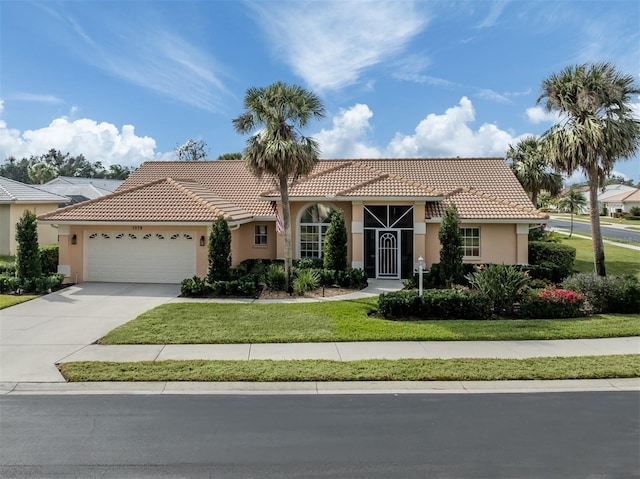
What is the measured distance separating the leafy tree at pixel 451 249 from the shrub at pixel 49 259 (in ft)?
52.5

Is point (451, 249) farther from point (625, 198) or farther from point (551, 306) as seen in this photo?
point (625, 198)

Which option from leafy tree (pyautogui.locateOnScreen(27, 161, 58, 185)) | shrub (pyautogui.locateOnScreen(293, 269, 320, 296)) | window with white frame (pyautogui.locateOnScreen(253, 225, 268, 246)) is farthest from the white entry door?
leafy tree (pyautogui.locateOnScreen(27, 161, 58, 185))

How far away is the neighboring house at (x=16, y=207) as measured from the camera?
82.5ft

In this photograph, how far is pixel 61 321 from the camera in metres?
12.0

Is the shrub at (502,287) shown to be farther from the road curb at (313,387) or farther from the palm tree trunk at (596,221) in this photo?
the palm tree trunk at (596,221)


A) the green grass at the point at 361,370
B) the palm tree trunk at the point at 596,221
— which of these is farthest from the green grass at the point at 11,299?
the palm tree trunk at the point at 596,221

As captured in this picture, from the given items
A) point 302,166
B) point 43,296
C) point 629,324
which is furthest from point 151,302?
point 629,324

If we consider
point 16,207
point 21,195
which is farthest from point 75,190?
point 16,207

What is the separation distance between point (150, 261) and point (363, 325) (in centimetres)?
1086

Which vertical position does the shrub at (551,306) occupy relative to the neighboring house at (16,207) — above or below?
below

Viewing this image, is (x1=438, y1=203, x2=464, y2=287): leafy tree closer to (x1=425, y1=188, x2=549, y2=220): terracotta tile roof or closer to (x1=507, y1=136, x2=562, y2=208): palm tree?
(x1=425, y1=188, x2=549, y2=220): terracotta tile roof

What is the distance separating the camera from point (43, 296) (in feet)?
50.7

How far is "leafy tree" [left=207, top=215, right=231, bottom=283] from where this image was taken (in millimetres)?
16281

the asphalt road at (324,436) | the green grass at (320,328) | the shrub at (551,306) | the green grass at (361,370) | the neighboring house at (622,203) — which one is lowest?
the asphalt road at (324,436)
